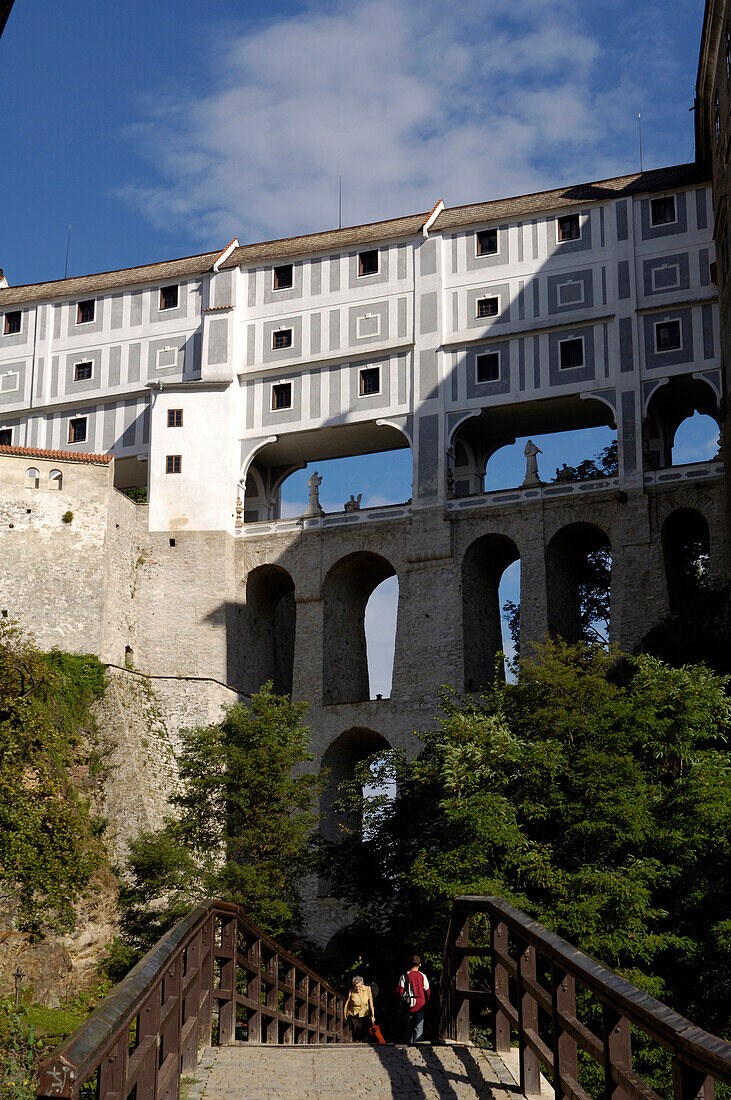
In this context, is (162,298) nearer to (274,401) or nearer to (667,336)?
(274,401)

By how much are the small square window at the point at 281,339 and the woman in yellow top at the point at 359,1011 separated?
3326 centimetres

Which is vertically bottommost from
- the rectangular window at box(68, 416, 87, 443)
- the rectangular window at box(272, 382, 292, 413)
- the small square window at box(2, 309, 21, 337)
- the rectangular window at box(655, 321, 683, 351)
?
the rectangular window at box(68, 416, 87, 443)

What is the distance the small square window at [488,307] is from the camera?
4609 centimetres

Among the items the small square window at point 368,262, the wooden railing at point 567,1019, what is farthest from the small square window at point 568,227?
the wooden railing at point 567,1019

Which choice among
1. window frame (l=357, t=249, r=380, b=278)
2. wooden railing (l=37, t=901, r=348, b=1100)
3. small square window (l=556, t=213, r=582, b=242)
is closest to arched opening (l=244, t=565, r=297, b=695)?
window frame (l=357, t=249, r=380, b=278)

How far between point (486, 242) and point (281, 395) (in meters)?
9.19

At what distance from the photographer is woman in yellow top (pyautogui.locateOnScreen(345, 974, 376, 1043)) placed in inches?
693

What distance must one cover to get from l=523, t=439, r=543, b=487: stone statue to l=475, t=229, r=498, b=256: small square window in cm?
731

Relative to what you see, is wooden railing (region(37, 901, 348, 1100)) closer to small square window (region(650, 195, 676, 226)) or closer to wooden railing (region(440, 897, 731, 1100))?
wooden railing (region(440, 897, 731, 1100))

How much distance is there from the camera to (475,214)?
155 ft

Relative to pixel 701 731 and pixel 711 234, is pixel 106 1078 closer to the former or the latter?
pixel 701 731

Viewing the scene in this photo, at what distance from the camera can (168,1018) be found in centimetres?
690

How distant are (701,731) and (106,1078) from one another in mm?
23341

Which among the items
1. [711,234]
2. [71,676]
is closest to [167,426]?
[71,676]
